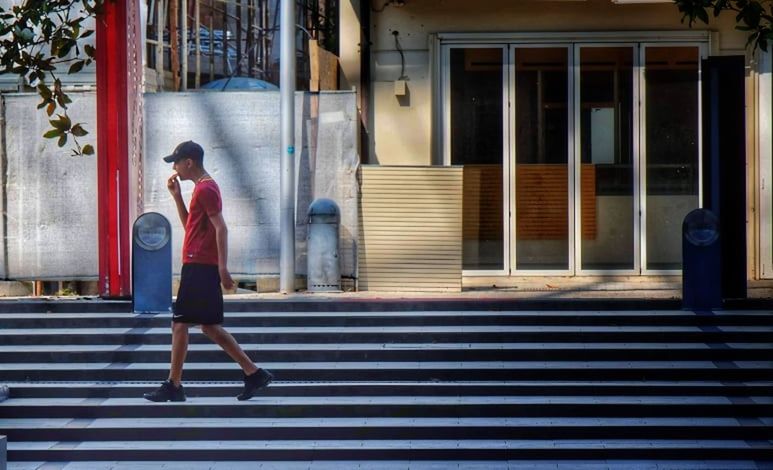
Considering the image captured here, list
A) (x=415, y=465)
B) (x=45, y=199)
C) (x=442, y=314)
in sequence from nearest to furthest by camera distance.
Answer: (x=415, y=465) < (x=442, y=314) < (x=45, y=199)

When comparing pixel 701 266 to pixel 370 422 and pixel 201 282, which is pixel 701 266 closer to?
pixel 370 422

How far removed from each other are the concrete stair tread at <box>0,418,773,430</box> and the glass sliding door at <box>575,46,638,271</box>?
5064 millimetres

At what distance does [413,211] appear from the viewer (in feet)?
43.5

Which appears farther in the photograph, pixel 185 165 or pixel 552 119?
pixel 552 119

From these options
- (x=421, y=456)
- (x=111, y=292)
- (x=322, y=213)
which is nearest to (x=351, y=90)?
(x=322, y=213)

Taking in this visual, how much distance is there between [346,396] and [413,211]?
3.98m

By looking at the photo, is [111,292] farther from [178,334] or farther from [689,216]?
[689,216]

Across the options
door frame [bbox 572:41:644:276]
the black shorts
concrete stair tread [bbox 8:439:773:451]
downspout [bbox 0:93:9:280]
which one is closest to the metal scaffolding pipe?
downspout [bbox 0:93:9:280]

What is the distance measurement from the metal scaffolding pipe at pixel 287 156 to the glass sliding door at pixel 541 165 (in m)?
2.84

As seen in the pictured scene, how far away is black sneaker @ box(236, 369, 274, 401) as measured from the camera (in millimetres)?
9258

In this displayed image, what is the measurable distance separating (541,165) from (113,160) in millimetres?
5143

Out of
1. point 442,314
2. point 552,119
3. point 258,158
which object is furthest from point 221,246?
point 552,119

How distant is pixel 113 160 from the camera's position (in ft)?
39.3

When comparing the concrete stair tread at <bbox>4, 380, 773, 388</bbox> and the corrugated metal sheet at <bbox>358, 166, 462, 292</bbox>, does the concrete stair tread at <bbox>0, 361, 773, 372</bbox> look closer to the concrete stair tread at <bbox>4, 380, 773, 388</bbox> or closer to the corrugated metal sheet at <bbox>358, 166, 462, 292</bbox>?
the concrete stair tread at <bbox>4, 380, 773, 388</bbox>
